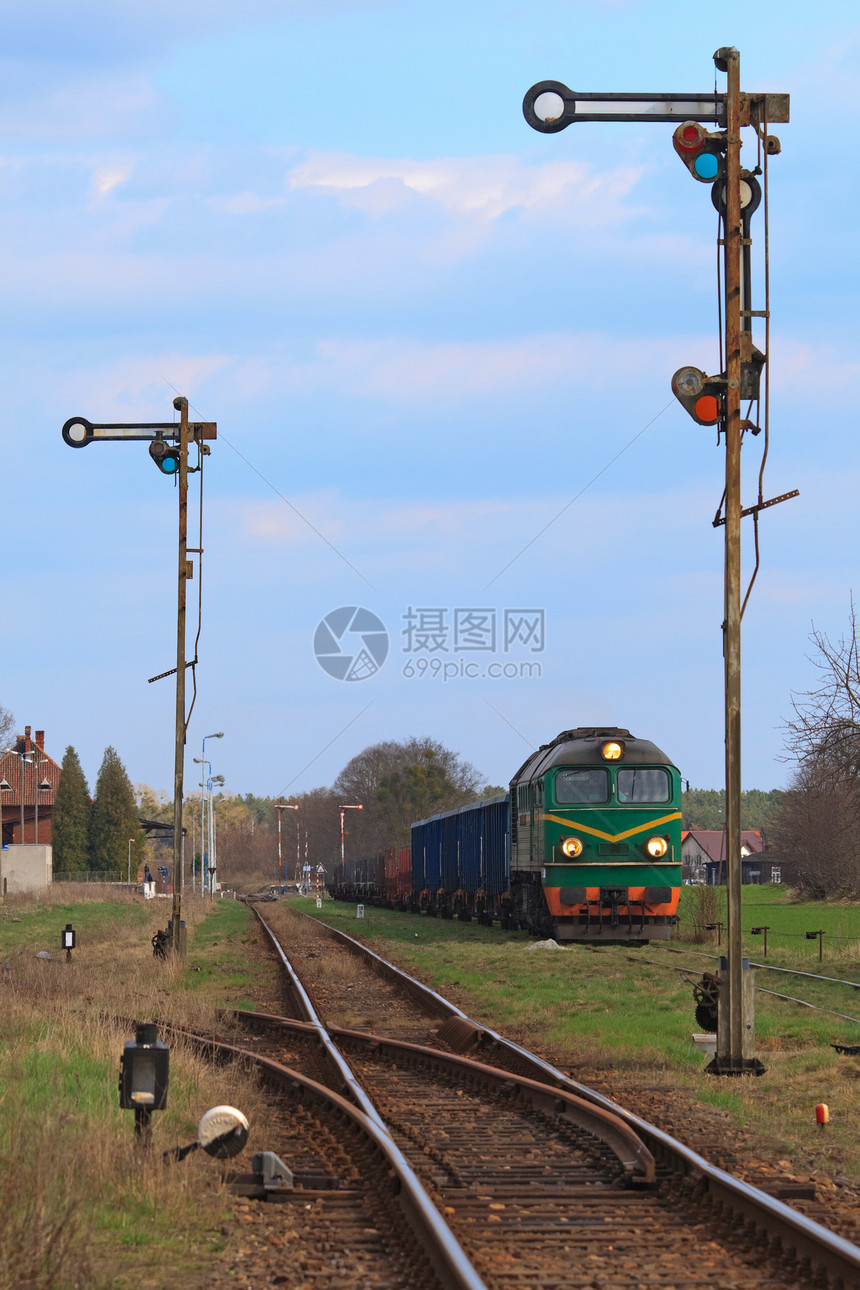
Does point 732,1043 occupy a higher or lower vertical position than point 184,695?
lower

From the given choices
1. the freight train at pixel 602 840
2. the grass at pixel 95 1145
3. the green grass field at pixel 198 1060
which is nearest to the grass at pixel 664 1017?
the green grass field at pixel 198 1060

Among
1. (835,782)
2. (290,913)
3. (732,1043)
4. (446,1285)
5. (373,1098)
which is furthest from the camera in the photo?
(290,913)

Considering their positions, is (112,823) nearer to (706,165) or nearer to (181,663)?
(181,663)

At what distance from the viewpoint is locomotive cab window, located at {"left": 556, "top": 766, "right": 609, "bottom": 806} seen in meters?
23.6

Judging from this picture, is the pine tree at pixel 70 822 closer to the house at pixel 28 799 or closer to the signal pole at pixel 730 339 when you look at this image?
the house at pixel 28 799

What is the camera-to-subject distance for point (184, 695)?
22359mm

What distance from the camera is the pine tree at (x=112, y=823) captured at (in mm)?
88062

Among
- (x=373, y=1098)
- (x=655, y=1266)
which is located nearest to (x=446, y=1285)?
(x=655, y=1266)

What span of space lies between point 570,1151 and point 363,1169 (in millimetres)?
1245

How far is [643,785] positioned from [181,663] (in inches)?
324

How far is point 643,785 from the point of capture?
24.0m

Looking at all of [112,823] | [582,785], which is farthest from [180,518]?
[112,823]

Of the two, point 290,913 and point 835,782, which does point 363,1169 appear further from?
point 290,913

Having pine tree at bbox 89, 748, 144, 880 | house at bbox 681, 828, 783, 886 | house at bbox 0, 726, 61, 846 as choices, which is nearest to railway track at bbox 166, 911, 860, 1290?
pine tree at bbox 89, 748, 144, 880
